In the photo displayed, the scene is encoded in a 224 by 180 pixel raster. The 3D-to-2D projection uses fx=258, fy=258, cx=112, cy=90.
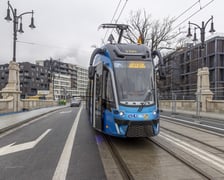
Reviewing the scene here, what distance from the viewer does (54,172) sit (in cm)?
564

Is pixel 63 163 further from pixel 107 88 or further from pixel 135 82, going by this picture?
pixel 135 82

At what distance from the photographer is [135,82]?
8.35 meters

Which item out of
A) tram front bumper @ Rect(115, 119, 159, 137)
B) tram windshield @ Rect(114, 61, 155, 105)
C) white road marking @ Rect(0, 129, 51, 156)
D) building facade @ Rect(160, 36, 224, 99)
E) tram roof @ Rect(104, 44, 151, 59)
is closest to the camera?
tram front bumper @ Rect(115, 119, 159, 137)

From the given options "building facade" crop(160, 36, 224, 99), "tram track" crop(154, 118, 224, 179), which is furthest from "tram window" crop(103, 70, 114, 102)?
"building facade" crop(160, 36, 224, 99)

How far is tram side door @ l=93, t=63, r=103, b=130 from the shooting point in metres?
9.12

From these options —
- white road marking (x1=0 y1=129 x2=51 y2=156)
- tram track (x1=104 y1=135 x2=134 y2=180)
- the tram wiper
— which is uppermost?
the tram wiper

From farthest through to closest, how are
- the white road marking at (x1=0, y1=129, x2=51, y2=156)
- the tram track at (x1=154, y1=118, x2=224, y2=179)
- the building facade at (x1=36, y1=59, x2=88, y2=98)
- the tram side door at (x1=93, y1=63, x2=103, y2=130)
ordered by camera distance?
the building facade at (x1=36, y1=59, x2=88, y2=98), the tram side door at (x1=93, y1=63, x2=103, y2=130), the white road marking at (x1=0, y1=129, x2=51, y2=156), the tram track at (x1=154, y1=118, x2=224, y2=179)

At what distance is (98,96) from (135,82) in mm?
1727

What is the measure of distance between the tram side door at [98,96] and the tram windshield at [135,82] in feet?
3.36

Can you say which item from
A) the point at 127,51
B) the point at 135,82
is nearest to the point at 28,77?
the point at 127,51

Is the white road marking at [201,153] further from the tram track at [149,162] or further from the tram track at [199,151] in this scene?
the tram track at [149,162]

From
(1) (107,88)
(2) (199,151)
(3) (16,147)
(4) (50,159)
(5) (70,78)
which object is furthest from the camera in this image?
(5) (70,78)

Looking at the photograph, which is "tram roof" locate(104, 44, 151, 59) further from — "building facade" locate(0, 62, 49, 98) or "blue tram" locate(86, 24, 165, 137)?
"building facade" locate(0, 62, 49, 98)

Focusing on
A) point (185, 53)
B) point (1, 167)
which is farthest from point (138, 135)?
point (185, 53)
